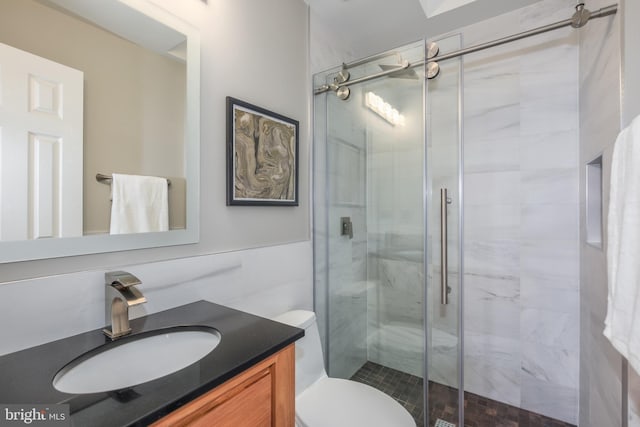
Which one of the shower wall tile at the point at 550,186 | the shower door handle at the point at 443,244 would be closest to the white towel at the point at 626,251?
the shower door handle at the point at 443,244

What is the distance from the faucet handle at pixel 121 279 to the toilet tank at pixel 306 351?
77cm

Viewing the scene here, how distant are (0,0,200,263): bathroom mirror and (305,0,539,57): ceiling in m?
1.08

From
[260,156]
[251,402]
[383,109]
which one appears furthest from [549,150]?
[251,402]

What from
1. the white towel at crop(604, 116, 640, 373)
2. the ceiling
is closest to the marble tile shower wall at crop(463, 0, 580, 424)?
the ceiling

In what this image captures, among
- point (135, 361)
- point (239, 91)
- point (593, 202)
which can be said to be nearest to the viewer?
point (135, 361)

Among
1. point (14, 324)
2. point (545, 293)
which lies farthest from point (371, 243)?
point (14, 324)

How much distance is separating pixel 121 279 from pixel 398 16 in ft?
6.91

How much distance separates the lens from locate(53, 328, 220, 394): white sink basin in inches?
29.0

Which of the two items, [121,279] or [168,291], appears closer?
[121,279]

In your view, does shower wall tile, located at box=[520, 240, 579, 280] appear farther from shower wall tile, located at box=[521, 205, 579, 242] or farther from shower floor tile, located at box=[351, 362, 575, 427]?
shower floor tile, located at box=[351, 362, 575, 427]

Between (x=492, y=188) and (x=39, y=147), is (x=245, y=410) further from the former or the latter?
(x=492, y=188)

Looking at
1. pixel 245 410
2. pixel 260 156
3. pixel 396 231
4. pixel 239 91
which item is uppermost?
pixel 239 91

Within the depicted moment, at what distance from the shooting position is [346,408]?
128 cm

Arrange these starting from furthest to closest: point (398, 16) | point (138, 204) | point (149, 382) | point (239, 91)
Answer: point (398, 16) → point (239, 91) → point (138, 204) → point (149, 382)
